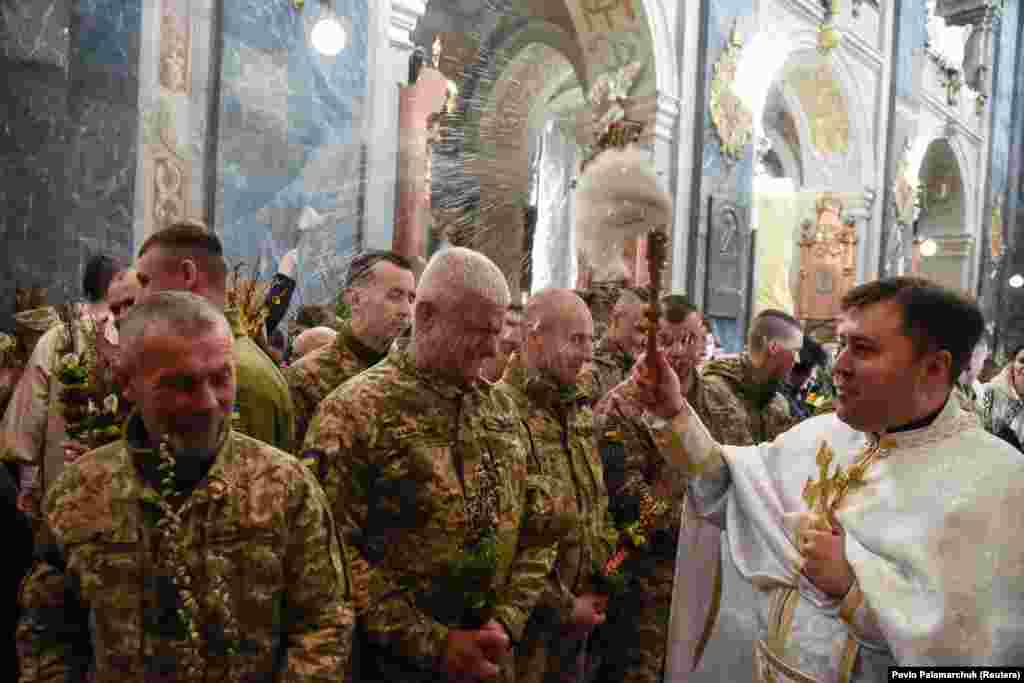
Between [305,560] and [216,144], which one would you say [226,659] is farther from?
[216,144]

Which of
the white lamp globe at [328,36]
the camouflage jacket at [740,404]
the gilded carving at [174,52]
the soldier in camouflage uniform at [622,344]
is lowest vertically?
the camouflage jacket at [740,404]

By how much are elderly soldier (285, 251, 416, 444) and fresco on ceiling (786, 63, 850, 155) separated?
44.0 feet

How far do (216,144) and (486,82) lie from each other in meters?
11.3

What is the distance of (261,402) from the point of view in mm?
2391

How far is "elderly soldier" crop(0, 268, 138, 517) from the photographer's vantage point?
3746 millimetres

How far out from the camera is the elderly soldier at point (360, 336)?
320 cm

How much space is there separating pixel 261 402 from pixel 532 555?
2.96 ft

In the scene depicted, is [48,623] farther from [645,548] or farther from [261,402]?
[645,548]

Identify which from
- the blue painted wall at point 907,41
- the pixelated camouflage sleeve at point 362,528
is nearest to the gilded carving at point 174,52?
the pixelated camouflage sleeve at point 362,528

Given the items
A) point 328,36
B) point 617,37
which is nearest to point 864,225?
point 617,37

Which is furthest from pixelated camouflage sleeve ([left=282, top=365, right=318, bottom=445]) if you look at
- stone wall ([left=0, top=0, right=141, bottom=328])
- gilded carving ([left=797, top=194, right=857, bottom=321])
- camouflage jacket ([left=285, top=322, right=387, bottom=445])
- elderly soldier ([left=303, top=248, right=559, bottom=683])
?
gilded carving ([left=797, top=194, right=857, bottom=321])

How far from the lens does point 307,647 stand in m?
1.67

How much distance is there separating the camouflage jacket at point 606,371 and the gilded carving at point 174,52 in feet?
11.3

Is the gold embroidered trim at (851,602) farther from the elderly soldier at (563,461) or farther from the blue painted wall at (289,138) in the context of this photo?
the blue painted wall at (289,138)
